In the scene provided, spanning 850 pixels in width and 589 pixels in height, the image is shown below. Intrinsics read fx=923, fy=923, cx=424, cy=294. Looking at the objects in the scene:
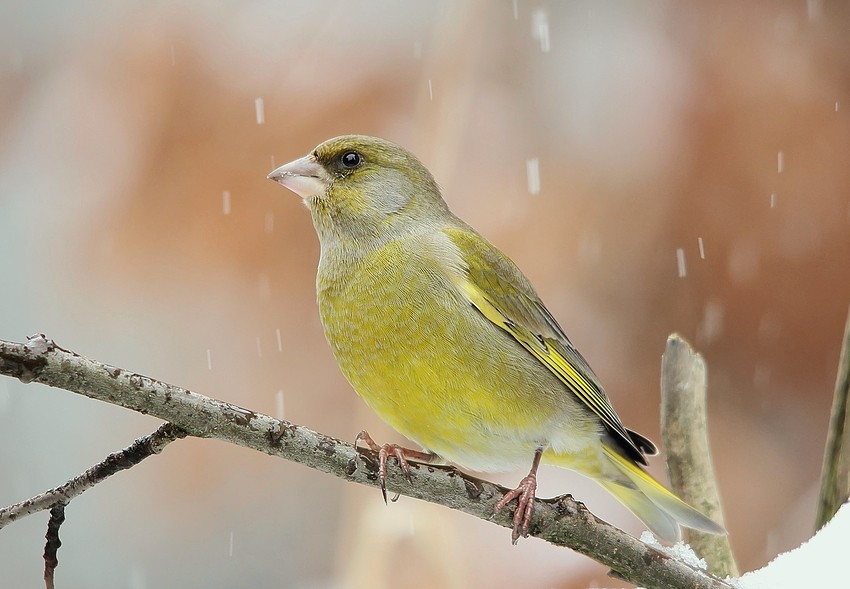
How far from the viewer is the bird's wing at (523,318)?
3.10m

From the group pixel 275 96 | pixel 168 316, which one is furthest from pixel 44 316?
pixel 275 96

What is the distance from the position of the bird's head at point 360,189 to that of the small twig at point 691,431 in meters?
1.00

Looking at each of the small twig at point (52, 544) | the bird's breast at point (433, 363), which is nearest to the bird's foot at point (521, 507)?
the bird's breast at point (433, 363)

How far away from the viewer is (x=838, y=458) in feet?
9.21

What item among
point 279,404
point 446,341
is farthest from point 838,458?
point 279,404

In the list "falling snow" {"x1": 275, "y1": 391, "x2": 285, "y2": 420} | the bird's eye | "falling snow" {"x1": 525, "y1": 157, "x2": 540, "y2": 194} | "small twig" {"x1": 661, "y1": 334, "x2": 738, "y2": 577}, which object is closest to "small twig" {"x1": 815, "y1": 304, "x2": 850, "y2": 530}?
"small twig" {"x1": 661, "y1": 334, "x2": 738, "y2": 577}

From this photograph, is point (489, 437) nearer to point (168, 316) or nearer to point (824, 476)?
point (824, 476)

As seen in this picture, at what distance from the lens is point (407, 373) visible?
2.70 m

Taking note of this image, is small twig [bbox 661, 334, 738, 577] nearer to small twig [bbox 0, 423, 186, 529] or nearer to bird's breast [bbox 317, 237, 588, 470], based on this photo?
bird's breast [bbox 317, 237, 588, 470]

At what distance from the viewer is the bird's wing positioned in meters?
3.10

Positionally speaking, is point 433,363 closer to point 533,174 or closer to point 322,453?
point 322,453

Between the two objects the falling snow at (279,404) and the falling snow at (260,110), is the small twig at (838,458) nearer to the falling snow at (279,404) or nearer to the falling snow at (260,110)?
the falling snow at (279,404)

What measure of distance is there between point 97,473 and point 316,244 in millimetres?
3486

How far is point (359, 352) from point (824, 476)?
1484mm
